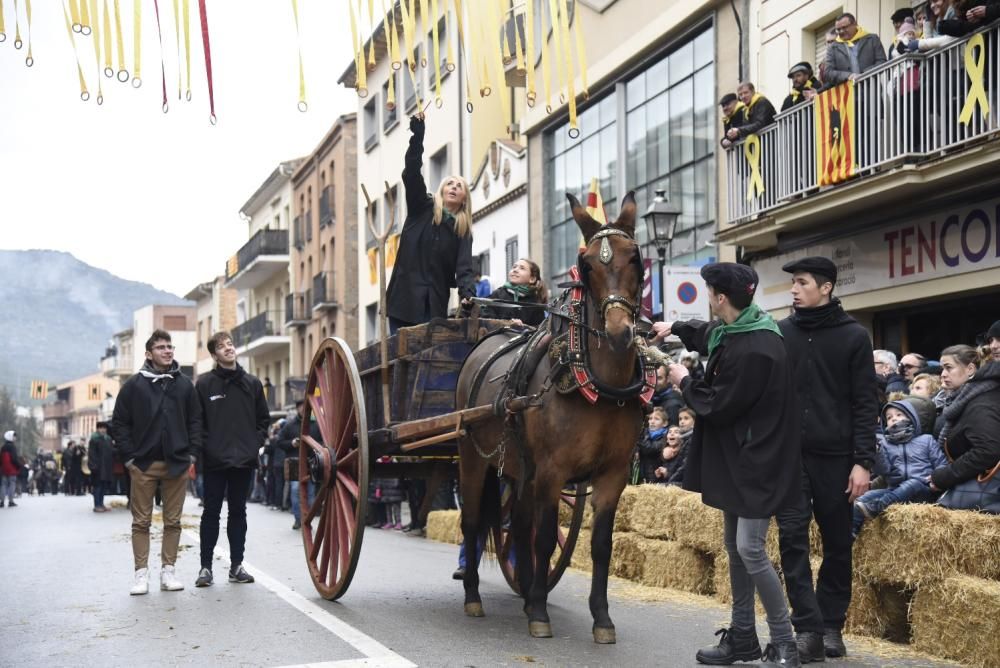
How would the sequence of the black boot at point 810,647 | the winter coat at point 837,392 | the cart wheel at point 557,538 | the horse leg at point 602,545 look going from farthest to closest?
the cart wheel at point 557,538 → the horse leg at point 602,545 → the winter coat at point 837,392 → the black boot at point 810,647

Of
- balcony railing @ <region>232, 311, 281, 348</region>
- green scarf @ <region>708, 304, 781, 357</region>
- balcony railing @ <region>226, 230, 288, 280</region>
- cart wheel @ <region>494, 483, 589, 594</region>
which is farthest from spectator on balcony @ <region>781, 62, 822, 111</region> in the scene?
balcony railing @ <region>232, 311, 281, 348</region>

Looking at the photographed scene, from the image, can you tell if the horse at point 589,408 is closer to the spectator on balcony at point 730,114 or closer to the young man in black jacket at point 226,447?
the young man in black jacket at point 226,447

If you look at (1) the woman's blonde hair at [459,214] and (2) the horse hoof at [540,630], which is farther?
(1) the woman's blonde hair at [459,214]

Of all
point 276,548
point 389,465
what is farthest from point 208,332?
point 389,465

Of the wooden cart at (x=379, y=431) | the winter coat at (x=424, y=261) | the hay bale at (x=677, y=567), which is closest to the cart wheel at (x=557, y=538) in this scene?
the wooden cart at (x=379, y=431)

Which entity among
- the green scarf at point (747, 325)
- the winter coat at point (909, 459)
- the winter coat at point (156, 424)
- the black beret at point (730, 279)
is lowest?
the winter coat at point (909, 459)

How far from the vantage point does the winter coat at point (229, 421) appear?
989 cm

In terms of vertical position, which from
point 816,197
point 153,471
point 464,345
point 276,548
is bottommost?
point 276,548

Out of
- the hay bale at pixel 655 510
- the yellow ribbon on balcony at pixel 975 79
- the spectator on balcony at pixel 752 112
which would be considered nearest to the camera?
the hay bale at pixel 655 510

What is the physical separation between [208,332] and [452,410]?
216 ft

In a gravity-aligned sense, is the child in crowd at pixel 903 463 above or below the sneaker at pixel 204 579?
above

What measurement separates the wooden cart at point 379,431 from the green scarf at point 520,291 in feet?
0.98

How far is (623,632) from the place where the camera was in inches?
300

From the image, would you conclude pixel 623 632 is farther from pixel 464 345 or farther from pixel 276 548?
pixel 276 548
